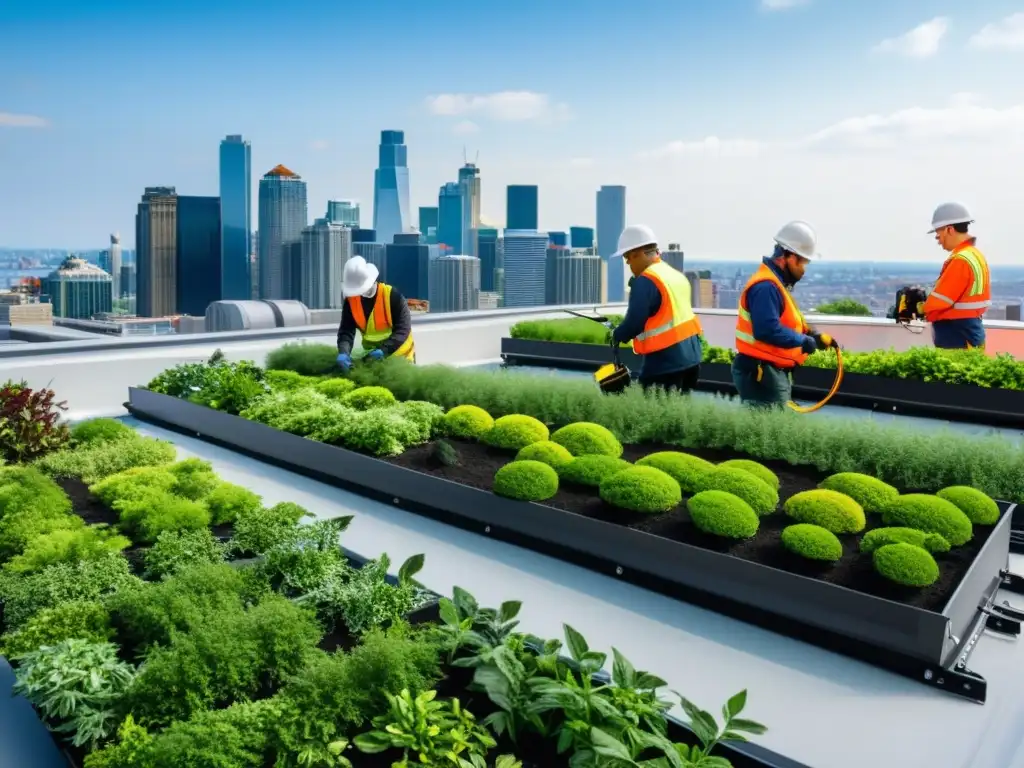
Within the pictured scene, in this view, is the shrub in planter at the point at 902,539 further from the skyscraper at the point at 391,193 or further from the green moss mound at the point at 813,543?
the skyscraper at the point at 391,193

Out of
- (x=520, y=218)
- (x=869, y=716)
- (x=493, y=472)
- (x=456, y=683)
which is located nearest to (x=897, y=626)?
(x=869, y=716)

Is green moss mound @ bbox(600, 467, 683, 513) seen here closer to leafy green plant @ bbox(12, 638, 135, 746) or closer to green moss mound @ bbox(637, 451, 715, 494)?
green moss mound @ bbox(637, 451, 715, 494)

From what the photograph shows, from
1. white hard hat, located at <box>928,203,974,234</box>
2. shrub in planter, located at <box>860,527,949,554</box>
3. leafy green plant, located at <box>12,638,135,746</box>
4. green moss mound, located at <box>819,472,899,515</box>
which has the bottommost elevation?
leafy green plant, located at <box>12,638,135,746</box>

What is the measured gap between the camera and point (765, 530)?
4.05 m

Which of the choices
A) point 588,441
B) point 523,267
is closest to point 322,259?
point 523,267

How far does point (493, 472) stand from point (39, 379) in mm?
4834

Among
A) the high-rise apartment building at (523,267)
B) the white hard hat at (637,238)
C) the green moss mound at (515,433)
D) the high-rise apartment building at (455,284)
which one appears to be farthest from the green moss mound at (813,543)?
the high-rise apartment building at (523,267)

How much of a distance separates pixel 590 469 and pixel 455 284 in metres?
31.0

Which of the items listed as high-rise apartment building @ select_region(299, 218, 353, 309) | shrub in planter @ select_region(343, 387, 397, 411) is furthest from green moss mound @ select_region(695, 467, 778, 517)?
high-rise apartment building @ select_region(299, 218, 353, 309)

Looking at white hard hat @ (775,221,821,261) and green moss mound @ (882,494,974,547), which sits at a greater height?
white hard hat @ (775,221,821,261)

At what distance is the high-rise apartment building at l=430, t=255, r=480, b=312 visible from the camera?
34094mm

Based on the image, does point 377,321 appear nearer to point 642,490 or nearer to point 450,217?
point 642,490

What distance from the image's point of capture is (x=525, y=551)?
4438 millimetres

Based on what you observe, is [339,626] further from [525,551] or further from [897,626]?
[897,626]
